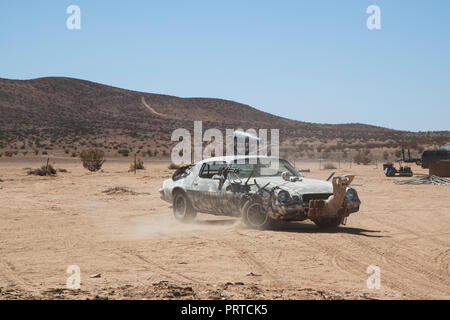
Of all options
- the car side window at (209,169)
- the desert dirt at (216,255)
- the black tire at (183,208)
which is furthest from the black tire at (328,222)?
the black tire at (183,208)

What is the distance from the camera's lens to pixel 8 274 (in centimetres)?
859

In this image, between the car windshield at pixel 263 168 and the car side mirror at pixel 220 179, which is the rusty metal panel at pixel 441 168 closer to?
the car windshield at pixel 263 168

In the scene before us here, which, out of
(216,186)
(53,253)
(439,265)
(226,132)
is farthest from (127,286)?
(226,132)

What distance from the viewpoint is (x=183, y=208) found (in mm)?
14461

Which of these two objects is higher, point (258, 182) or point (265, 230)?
point (258, 182)

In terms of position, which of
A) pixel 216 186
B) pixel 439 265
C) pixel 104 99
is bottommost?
pixel 439 265

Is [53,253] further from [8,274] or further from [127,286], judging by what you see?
[127,286]

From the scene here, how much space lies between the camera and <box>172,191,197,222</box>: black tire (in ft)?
46.8

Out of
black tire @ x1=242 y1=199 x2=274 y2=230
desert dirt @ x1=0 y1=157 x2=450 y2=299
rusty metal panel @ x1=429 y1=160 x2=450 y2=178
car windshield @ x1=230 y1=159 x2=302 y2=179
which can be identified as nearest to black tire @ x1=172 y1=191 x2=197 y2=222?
desert dirt @ x1=0 y1=157 x2=450 y2=299

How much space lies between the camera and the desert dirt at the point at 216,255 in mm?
7441

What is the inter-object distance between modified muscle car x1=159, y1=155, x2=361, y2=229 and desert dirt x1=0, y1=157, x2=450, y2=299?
0.39 m

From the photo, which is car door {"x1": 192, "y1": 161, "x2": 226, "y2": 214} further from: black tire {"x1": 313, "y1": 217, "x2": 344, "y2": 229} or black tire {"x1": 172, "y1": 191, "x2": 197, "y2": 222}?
black tire {"x1": 313, "y1": 217, "x2": 344, "y2": 229}
